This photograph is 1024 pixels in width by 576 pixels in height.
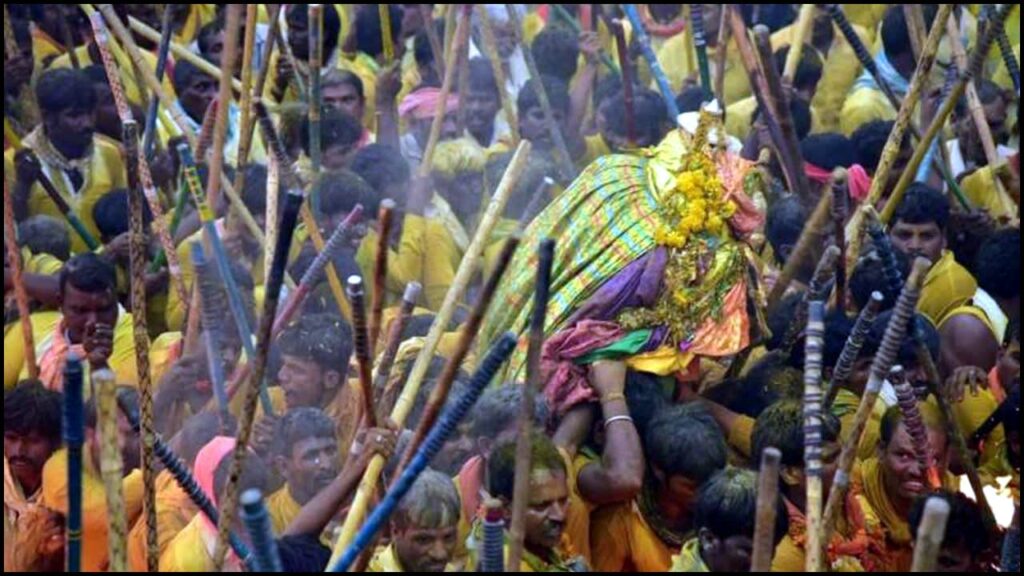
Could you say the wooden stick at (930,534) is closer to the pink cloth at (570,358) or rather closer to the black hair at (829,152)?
the pink cloth at (570,358)

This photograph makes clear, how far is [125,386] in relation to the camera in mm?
6410

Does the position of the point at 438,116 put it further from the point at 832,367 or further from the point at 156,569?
Answer: the point at 156,569

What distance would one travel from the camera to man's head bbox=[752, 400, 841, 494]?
550 centimetres

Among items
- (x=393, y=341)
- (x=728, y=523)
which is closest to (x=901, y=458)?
(x=728, y=523)

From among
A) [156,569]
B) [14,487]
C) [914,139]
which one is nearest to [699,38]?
[914,139]

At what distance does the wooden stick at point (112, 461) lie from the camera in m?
4.00

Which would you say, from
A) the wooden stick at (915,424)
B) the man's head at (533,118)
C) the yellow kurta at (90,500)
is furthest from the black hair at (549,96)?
the yellow kurta at (90,500)

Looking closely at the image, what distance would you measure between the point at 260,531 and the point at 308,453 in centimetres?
173

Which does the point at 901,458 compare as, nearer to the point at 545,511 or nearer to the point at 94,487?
the point at 545,511

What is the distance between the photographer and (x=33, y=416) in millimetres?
5922

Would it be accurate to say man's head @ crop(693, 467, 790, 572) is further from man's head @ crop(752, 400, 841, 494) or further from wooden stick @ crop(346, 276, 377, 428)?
wooden stick @ crop(346, 276, 377, 428)

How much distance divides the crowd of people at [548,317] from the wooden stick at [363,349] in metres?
0.02

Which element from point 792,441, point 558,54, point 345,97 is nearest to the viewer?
point 792,441

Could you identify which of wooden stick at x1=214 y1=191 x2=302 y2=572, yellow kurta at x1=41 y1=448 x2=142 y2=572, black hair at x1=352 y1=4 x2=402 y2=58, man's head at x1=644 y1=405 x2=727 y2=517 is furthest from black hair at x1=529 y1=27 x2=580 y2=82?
wooden stick at x1=214 y1=191 x2=302 y2=572
